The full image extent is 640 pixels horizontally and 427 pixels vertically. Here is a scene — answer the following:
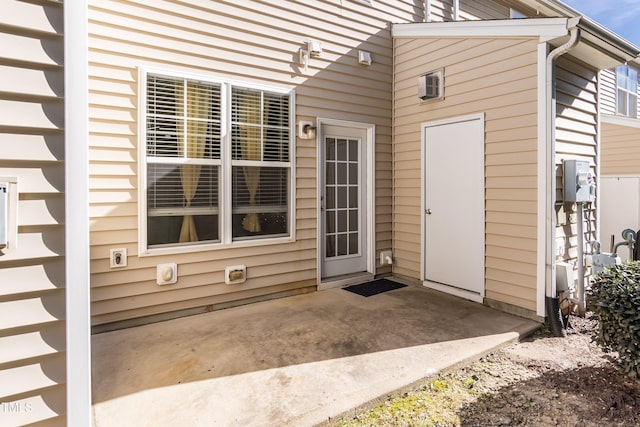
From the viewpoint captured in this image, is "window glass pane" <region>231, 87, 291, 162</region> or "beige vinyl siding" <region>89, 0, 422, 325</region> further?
"window glass pane" <region>231, 87, 291, 162</region>

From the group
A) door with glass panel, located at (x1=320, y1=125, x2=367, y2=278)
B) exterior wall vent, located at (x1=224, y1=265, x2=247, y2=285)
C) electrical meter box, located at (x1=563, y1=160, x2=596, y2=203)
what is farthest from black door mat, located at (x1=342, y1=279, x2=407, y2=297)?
electrical meter box, located at (x1=563, y1=160, x2=596, y2=203)

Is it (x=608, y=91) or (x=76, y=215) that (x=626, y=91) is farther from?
(x=76, y=215)

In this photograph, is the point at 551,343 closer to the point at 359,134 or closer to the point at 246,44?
the point at 359,134

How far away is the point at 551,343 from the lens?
122 inches

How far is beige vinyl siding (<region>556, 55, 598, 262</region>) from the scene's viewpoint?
11.7 ft

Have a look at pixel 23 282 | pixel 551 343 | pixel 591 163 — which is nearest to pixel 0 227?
pixel 23 282

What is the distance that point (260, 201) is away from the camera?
4098 mm

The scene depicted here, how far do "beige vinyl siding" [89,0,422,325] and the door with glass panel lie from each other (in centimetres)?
20

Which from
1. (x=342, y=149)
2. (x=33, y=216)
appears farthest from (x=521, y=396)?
(x=342, y=149)

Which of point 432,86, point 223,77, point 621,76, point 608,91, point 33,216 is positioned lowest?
point 33,216

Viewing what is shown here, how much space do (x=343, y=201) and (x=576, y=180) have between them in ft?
8.42

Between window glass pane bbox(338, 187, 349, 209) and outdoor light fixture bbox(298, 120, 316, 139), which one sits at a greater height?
outdoor light fixture bbox(298, 120, 316, 139)

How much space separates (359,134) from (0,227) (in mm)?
4139

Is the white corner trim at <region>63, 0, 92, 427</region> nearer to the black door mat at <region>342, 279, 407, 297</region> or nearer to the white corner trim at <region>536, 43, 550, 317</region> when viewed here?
the black door mat at <region>342, 279, 407, 297</region>
